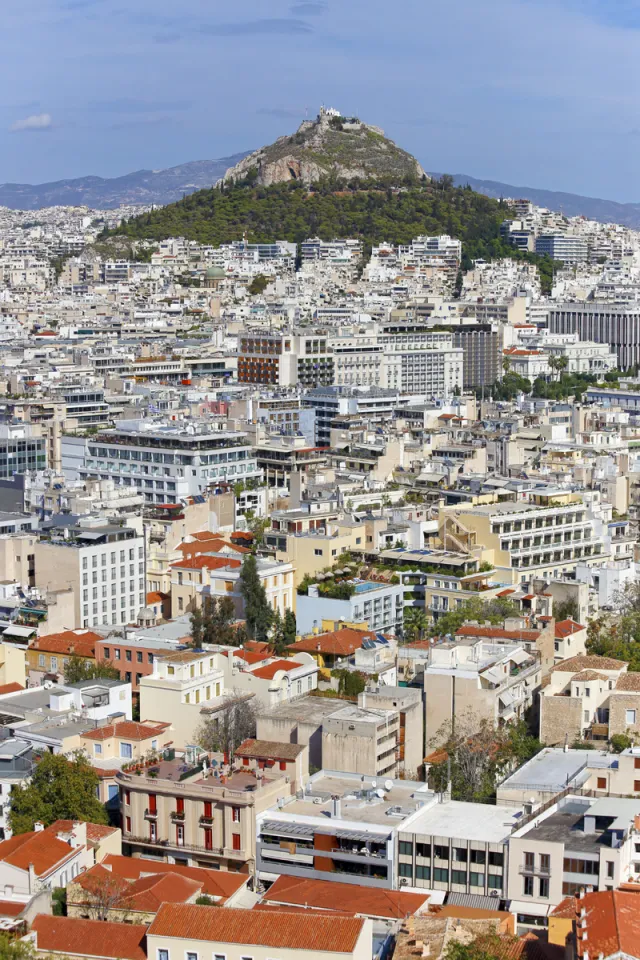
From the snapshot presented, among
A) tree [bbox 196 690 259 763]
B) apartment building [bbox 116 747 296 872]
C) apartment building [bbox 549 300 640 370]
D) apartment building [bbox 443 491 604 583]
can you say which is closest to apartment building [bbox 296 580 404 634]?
apartment building [bbox 443 491 604 583]

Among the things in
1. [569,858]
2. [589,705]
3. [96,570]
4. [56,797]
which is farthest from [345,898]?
[96,570]

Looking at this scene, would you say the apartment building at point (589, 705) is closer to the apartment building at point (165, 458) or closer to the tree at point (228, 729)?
the tree at point (228, 729)

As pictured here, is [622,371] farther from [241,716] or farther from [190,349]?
[241,716]

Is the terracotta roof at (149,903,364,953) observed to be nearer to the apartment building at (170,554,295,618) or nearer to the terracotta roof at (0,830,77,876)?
the terracotta roof at (0,830,77,876)

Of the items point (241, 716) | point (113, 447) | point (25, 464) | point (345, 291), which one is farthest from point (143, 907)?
point (345, 291)

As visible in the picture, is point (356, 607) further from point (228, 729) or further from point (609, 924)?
point (609, 924)
